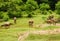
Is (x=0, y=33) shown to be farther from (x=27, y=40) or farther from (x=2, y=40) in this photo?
(x=27, y=40)

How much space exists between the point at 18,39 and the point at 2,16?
42.5 feet

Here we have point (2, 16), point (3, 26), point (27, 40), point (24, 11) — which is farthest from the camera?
point (24, 11)

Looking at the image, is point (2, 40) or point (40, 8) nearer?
point (2, 40)

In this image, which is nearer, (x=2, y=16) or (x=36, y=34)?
(x=36, y=34)

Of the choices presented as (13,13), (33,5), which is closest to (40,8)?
(33,5)

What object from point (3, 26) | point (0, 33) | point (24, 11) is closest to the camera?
point (0, 33)

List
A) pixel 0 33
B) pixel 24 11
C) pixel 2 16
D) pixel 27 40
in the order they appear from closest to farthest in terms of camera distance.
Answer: pixel 27 40
pixel 0 33
pixel 2 16
pixel 24 11

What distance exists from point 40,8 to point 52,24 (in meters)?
11.7

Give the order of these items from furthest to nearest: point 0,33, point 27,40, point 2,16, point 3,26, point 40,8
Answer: point 40,8
point 2,16
point 3,26
point 0,33
point 27,40

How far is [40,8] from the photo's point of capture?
125ft

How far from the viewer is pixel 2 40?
62.6ft

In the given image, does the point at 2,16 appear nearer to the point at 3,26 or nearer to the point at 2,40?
the point at 3,26

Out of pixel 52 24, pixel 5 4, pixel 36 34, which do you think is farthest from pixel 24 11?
pixel 36 34

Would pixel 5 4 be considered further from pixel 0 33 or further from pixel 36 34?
pixel 36 34
